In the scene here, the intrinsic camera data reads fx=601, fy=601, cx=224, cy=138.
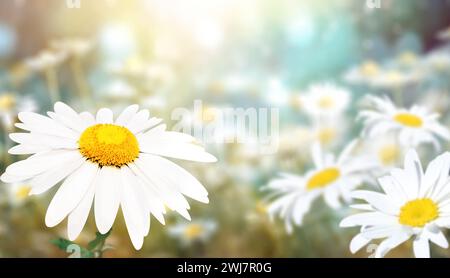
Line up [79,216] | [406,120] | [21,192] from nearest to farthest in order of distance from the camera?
1. [79,216]
2. [406,120]
3. [21,192]

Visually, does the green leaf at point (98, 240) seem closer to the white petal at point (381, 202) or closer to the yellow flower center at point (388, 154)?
the white petal at point (381, 202)

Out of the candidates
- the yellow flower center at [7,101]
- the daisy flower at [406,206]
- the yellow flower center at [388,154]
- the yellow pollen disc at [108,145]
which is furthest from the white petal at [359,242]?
the yellow flower center at [7,101]

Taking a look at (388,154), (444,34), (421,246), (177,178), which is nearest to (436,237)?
(421,246)

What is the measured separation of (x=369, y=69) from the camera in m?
0.85

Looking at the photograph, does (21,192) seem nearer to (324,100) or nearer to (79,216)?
(324,100)

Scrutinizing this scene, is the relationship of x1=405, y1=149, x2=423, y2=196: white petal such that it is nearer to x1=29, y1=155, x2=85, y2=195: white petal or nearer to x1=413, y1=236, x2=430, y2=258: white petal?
x1=413, y1=236, x2=430, y2=258: white petal

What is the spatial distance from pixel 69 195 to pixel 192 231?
1.84ft

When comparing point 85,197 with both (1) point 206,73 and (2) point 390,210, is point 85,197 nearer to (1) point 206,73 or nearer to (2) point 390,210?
(2) point 390,210

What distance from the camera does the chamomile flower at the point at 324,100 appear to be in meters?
0.83

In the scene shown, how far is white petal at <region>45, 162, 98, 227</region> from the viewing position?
0.76 ft

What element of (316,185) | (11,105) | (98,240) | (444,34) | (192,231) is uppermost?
(444,34)

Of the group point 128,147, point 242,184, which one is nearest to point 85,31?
point 242,184

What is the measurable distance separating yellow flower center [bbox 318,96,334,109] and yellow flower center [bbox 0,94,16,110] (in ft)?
1.38

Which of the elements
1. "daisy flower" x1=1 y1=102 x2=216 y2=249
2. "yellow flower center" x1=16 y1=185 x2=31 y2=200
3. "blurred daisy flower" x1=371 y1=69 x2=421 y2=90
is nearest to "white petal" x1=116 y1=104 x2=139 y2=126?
"daisy flower" x1=1 y1=102 x2=216 y2=249
